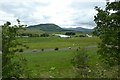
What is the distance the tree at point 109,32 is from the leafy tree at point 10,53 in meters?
3.65

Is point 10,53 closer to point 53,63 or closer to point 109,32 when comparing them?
point 109,32

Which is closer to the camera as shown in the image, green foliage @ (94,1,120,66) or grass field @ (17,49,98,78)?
green foliage @ (94,1,120,66)

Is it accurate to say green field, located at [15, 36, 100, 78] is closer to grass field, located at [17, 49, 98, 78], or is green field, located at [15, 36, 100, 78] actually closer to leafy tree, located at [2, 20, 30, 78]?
grass field, located at [17, 49, 98, 78]

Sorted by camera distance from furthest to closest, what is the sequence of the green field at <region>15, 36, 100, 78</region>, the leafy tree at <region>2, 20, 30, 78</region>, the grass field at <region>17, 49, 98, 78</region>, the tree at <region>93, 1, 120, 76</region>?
the green field at <region>15, 36, 100, 78</region> → the grass field at <region>17, 49, 98, 78</region> → the tree at <region>93, 1, 120, 76</region> → the leafy tree at <region>2, 20, 30, 78</region>

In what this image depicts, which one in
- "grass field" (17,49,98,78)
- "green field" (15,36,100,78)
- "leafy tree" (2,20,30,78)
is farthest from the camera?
"green field" (15,36,100,78)

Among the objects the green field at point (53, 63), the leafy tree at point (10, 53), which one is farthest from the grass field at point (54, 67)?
the leafy tree at point (10, 53)

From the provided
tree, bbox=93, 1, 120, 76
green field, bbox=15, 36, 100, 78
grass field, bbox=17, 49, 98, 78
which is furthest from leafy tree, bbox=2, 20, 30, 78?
grass field, bbox=17, 49, 98, 78

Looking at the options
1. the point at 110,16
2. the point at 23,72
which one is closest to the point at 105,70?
the point at 110,16

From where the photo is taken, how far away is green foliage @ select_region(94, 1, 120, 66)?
14.4m

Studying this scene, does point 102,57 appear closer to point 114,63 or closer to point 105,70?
point 114,63

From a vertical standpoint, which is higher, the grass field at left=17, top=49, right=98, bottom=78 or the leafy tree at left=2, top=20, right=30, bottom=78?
the leafy tree at left=2, top=20, right=30, bottom=78

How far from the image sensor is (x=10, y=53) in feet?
43.8

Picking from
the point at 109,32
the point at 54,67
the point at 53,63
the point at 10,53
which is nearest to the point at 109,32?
the point at 109,32

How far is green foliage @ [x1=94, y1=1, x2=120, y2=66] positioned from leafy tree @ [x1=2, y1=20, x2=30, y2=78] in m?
3.65
